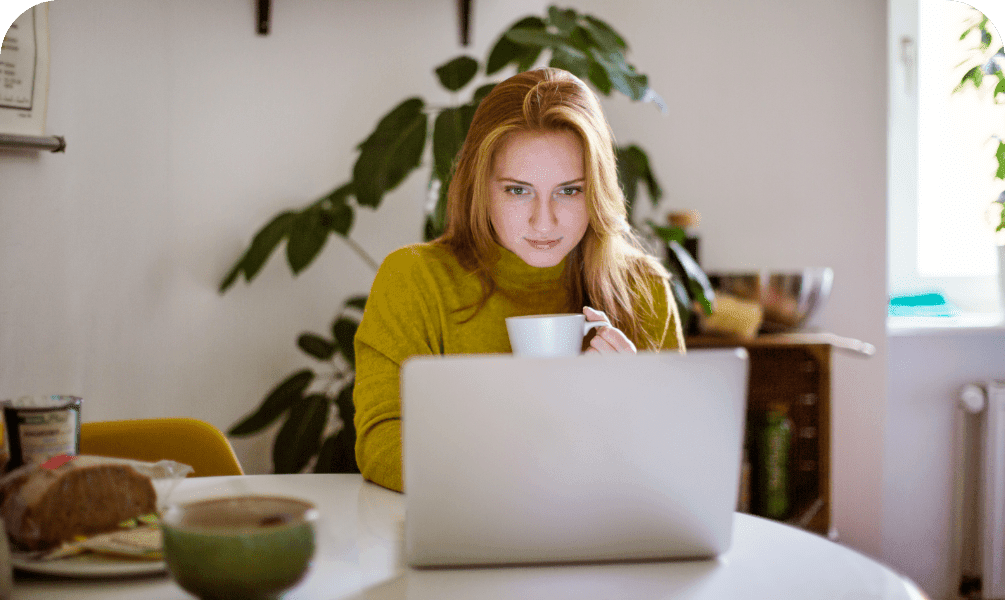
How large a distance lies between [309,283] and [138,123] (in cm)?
58

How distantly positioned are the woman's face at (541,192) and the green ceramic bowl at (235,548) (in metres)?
0.67

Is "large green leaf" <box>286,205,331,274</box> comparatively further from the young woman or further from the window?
the window

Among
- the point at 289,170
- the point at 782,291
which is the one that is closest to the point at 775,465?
the point at 782,291

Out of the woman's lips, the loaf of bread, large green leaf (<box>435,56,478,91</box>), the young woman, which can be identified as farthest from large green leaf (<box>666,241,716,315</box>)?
the loaf of bread

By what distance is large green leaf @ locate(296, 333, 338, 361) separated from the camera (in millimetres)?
1879

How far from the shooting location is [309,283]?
6.94ft

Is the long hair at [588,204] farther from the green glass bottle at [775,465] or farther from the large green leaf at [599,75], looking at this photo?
the green glass bottle at [775,465]

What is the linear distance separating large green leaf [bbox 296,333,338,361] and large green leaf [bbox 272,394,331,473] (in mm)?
115

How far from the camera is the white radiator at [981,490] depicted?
2102 mm

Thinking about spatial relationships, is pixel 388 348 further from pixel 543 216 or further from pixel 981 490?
pixel 981 490

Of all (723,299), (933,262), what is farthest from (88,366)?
(933,262)

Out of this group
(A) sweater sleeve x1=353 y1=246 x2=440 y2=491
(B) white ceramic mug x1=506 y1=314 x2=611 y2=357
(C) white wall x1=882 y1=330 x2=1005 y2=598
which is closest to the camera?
(B) white ceramic mug x1=506 y1=314 x2=611 y2=357

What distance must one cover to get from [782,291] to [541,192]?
1.14 metres

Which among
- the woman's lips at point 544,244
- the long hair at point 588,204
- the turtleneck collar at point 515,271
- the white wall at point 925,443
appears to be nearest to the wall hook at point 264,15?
the long hair at point 588,204
